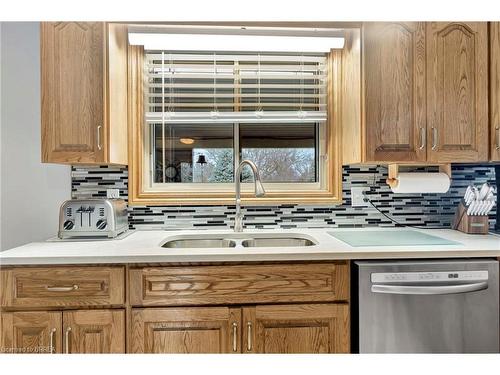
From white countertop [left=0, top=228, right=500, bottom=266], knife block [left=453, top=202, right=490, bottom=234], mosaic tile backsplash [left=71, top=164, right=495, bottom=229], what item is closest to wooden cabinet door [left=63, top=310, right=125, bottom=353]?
white countertop [left=0, top=228, right=500, bottom=266]

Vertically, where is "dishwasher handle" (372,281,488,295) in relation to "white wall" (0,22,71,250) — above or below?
below

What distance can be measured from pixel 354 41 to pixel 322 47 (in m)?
0.18

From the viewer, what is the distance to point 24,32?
1.98 metres

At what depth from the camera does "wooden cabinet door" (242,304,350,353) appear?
1.48 metres

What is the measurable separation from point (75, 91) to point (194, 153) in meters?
0.75

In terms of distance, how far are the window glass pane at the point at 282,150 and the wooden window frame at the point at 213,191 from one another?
0.10 m

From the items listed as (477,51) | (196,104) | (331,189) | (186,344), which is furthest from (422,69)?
(186,344)

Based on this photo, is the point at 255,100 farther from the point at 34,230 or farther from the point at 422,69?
the point at 34,230

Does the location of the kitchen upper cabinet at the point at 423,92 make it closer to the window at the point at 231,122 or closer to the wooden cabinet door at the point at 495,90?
the wooden cabinet door at the point at 495,90

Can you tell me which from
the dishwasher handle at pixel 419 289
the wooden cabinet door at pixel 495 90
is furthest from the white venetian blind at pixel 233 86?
the dishwasher handle at pixel 419 289

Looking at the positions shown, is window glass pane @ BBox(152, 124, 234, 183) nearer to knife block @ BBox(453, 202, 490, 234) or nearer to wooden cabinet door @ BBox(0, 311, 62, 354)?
wooden cabinet door @ BBox(0, 311, 62, 354)

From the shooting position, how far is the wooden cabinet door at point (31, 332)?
1.42m

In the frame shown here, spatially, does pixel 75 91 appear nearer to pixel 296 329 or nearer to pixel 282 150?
pixel 282 150

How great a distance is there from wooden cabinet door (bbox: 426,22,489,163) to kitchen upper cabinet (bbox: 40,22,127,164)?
1643 millimetres
